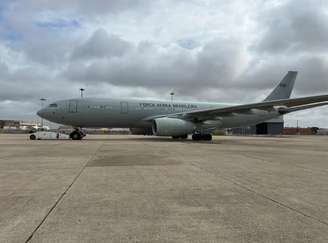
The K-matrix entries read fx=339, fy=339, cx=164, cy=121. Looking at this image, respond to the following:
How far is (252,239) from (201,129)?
85.3ft

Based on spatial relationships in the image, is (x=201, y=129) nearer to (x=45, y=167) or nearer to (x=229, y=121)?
(x=229, y=121)

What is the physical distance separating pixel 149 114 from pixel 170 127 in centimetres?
340

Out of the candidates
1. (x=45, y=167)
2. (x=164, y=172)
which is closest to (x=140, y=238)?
(x=164, y=172)

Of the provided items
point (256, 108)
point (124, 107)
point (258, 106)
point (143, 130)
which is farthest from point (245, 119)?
point (124, 107)

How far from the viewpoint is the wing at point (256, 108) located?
2333 cm

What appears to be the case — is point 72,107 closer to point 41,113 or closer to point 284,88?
point 41,113

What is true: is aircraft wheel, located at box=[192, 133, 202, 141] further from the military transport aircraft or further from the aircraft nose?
the aircraft nose

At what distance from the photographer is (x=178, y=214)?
16.0 feet

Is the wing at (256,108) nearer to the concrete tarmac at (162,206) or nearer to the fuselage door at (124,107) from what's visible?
the fuselage door at (124,107)

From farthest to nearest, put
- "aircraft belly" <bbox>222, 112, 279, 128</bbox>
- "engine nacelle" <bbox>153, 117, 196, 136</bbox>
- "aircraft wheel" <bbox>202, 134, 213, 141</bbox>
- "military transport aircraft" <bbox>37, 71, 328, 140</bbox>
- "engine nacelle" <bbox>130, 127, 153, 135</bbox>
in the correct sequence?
"aircraft belly" <bbox>222, 112, 279, 128</bbox> < "engine nacelle" <bbox>130, 127, 153, 135</bbox> < "aircraft wheel" <bbox>202, 134, 213, 141</bbox> < "military transport aircraft" <bbox>37, 71, 328, 140</bbox> < "engine nacelle" <bbox>153, 117, 196, 136</bbox>

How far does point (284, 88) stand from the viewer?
3381 cm

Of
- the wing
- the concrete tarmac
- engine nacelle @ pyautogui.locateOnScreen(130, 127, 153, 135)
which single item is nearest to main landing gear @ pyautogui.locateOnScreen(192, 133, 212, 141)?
the wing

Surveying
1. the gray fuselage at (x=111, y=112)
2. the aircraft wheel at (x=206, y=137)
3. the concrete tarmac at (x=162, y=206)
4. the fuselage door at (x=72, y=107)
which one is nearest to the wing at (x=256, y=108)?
the gray fuselage at (x=111, y=112)

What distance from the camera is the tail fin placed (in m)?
33.6
